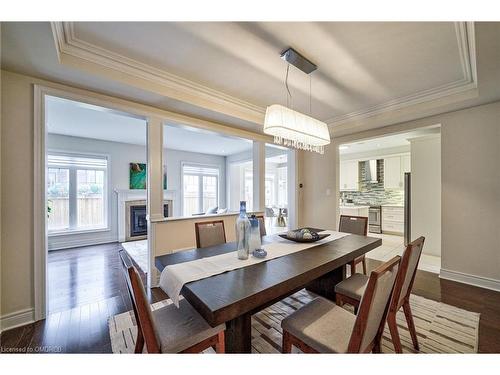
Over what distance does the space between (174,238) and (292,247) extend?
5.75 ft

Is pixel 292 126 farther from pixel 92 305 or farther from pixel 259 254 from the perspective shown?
pixel 92 305

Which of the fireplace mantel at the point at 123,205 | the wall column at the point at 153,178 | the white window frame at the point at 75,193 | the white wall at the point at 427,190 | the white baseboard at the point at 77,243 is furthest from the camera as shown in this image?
the fireplace mantel at the point at 123,205

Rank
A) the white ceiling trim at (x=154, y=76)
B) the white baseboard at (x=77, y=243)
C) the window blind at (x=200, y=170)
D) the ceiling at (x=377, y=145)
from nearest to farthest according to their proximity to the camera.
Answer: the white ceiling trim at (x=154, y=76)
the white baseboard at (x=77, y=243)
the ceiling at (x=377, y=145)
the window blind at (x=200, y=170)

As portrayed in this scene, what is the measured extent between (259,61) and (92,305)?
3084 mm

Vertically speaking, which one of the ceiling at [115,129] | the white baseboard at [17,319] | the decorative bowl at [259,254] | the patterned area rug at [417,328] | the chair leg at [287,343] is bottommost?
the patterned area rug at [417,328]

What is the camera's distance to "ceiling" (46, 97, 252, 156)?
3.38m

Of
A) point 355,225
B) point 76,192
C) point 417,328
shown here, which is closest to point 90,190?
point 76,192

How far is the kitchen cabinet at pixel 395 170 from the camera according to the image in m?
5.78

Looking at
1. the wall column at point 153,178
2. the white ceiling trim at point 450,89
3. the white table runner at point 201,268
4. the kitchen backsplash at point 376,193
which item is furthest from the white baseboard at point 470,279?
the wall column at point 153,178

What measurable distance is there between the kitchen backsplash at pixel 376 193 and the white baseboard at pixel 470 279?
3680mm

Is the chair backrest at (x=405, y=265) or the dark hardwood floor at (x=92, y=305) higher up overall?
the chair backrest at (x=405, y=265)

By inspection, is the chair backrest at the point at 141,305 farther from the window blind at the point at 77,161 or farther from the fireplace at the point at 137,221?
the window blind at the point at 77,161

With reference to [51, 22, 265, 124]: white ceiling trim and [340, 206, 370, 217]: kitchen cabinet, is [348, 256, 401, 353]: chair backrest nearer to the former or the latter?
[51, 22, 265, 124]: white ceiling trim

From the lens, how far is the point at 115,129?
14.3 ft
